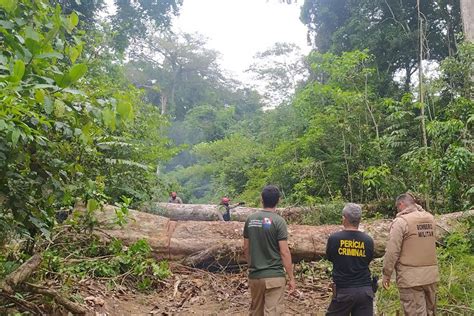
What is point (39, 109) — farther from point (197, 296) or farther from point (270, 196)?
point (197, 296)

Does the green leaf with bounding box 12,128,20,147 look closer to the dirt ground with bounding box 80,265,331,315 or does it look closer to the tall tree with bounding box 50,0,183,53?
the dirt ground with bounding box 80,265,331,315

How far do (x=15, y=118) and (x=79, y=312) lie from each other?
2844 millimetres

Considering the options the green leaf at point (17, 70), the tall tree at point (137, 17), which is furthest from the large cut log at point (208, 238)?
the tall tree at point (137, 17)

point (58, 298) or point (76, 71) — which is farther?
point (58, 298)

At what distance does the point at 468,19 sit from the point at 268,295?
11.3 metres

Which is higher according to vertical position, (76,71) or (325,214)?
(76,71)

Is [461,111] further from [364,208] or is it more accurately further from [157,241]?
[157,241]

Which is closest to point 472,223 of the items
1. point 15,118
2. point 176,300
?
point 176,300

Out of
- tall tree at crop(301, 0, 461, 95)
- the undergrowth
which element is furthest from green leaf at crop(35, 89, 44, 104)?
tall tree at crop(301, 0, 461, 95)

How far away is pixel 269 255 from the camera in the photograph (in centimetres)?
469

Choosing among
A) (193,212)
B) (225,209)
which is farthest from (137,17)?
(225,209)

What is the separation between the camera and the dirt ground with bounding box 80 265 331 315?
5863mm

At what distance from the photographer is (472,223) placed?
737cm

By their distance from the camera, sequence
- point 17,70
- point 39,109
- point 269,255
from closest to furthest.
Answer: point 17,70 → point 39,109 → point 269,255
